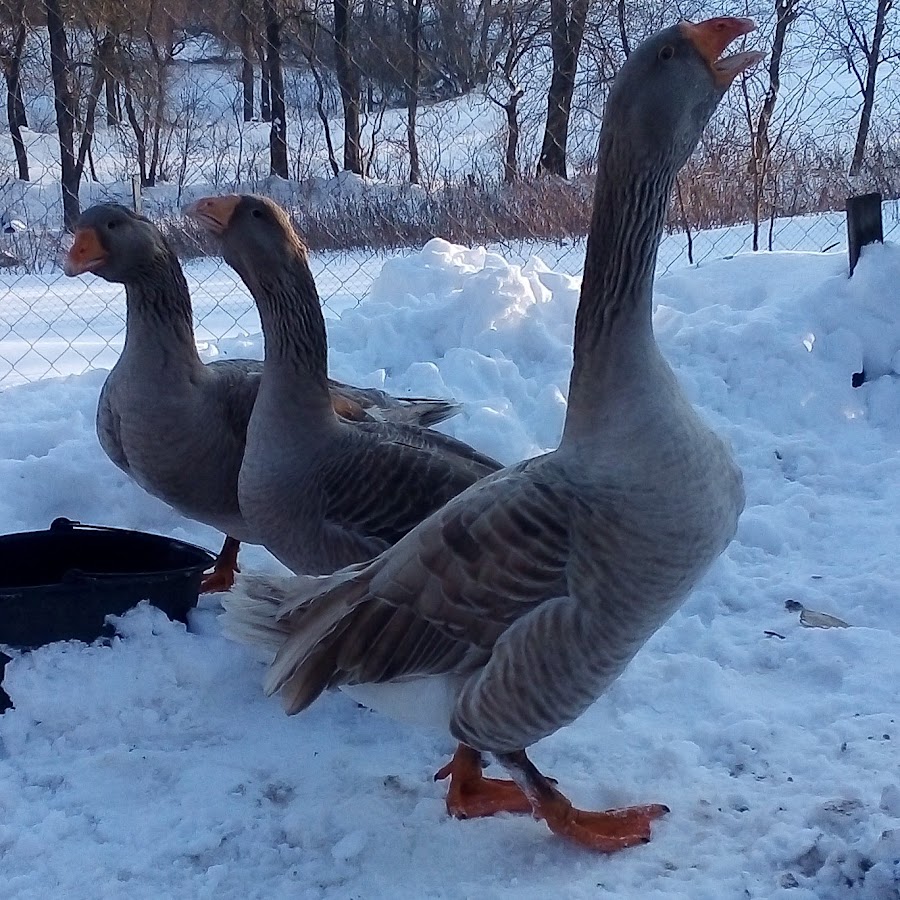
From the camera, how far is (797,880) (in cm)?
207

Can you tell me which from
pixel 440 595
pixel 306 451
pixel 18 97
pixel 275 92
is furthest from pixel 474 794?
pixel 18 97

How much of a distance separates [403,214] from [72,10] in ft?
9.48

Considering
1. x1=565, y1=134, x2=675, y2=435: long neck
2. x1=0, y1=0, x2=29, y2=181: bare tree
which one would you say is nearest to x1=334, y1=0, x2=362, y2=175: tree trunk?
x1=0, y1=0, x2=29, y2=181: bare tree

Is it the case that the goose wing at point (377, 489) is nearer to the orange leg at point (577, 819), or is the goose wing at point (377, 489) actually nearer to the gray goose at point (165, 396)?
the gray goose at point (165, 396)

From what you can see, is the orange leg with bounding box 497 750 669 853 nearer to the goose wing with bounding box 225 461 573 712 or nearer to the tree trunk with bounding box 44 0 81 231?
the goose wing with bounding box 225 461 573 712

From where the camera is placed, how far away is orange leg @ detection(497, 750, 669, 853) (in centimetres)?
221

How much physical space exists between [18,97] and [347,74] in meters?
2.30

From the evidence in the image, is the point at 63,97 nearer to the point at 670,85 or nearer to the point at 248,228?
the point at 248,228

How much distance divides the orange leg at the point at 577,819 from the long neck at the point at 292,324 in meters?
1.22

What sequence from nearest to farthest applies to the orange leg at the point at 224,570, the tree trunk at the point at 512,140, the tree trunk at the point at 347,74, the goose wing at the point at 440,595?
the goose wing at the point at 440,595, the orange leg at the point at 224,570, the tree trunk at the point at 347,74, the tree trunk at the point at 512,140

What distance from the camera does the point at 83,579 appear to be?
2.81 metres

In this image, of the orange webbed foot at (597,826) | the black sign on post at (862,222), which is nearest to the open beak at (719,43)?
the orange webbed foot at (597,826)

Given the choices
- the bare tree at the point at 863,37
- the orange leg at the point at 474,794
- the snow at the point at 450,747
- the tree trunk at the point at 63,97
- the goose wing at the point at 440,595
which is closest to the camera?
the goose wing at the point at 440,595

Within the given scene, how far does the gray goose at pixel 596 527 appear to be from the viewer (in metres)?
1.94
